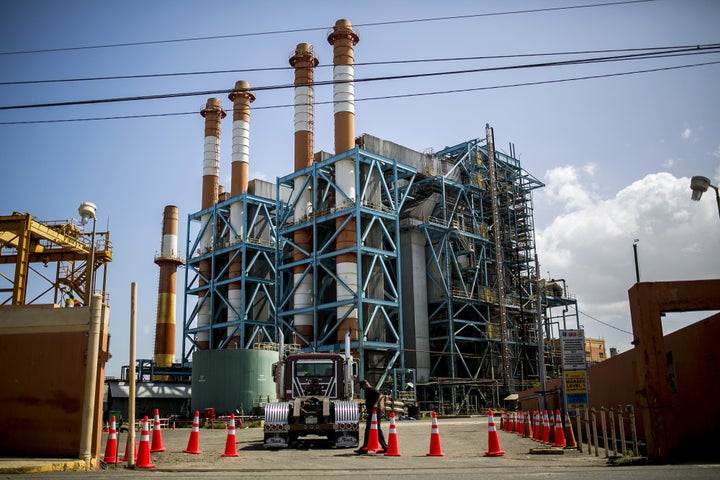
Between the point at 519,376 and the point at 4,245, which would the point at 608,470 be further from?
the point at 519,376

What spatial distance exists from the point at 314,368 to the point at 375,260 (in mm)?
28282

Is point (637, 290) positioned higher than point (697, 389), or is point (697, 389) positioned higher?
point (637, 290)

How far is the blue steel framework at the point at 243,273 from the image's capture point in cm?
5600

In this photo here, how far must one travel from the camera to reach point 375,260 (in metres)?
46.3

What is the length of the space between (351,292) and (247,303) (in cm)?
1540

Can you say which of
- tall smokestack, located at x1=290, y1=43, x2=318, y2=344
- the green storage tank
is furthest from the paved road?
tall smokestack, located at x1=290, y1=43, x2=318, y2=344

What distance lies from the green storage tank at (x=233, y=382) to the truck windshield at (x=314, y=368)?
1936 cm

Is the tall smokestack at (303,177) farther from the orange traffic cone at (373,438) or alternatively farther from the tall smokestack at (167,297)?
the orange traffic cone at (373,438)

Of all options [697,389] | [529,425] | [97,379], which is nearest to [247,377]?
[529,425]

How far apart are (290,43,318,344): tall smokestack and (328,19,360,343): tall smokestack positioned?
3260 millimetres

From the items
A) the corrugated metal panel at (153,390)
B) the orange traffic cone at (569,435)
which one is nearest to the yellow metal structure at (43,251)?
the corrugated metal panel at (153,390)

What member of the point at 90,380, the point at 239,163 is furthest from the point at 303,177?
the point at 90,380

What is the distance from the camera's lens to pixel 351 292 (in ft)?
147

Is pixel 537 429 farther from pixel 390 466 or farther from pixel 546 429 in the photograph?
pixel 390 466
